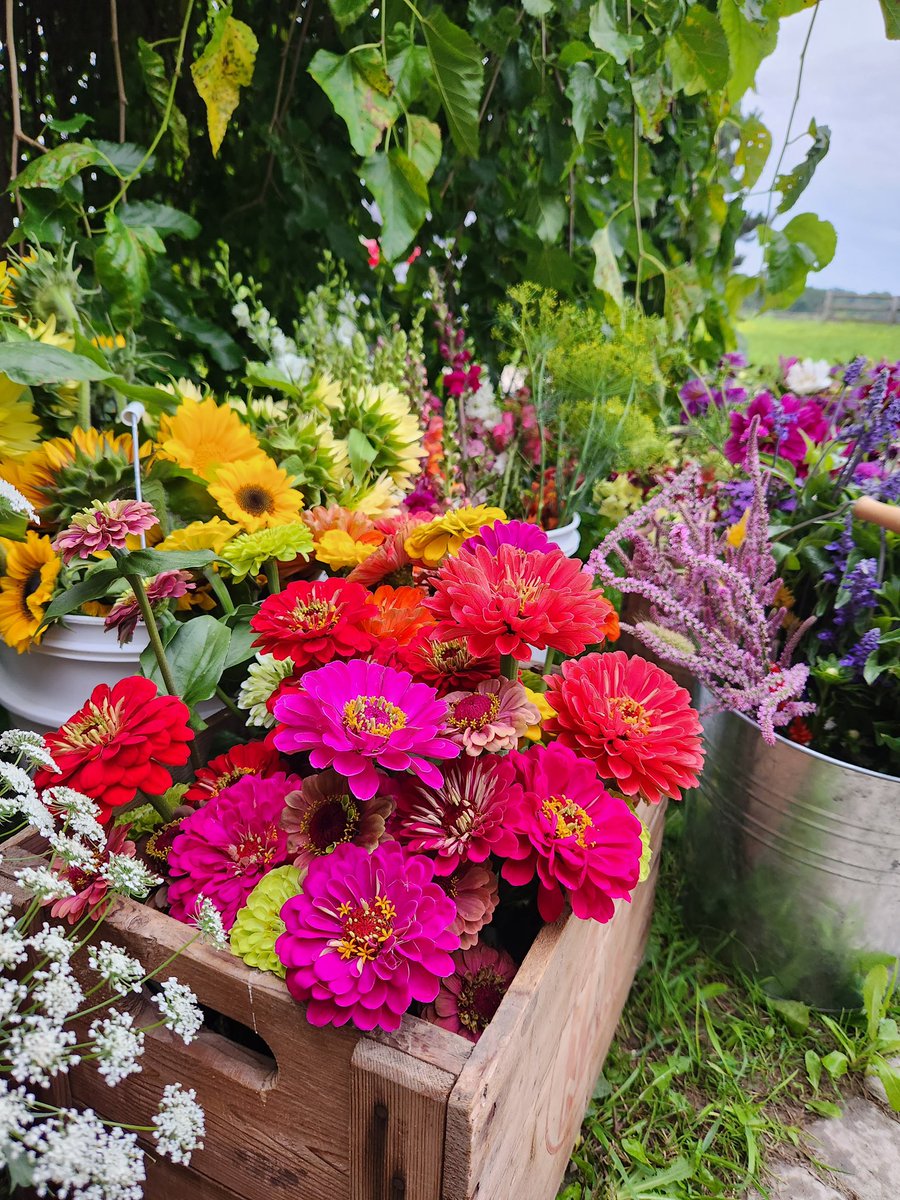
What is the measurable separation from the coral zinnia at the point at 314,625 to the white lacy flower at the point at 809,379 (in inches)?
48.0

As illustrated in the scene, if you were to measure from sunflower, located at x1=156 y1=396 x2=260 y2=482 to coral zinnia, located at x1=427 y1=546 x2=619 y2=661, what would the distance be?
34cm

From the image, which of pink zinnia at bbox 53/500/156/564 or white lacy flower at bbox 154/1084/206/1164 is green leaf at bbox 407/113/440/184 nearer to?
pink zinnia at bbox 53/500/156/564

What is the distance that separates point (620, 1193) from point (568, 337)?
102 centimetres

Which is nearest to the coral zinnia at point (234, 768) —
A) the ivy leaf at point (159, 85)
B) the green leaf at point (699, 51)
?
the ivy leaf at point (159, 85)

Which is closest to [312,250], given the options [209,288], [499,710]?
[209,288]

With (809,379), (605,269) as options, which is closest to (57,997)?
(605,269)

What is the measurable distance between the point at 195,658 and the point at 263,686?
0.23 feet

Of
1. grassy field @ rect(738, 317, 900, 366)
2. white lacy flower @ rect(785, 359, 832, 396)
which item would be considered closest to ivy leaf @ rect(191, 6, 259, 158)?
white lacy flower @ rect(785, 359, 832, 396)

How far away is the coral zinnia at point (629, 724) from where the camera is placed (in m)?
0.49

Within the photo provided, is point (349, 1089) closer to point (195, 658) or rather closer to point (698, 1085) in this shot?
point (195, 658)

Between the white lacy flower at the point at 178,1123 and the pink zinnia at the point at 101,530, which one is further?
the pink zinnia at the point at 101,530

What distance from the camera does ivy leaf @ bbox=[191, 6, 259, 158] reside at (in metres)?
0.84

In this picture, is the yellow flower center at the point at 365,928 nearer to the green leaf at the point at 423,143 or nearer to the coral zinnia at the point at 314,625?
the coral zinnia at the point at 314,625

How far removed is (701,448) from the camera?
120 cm
